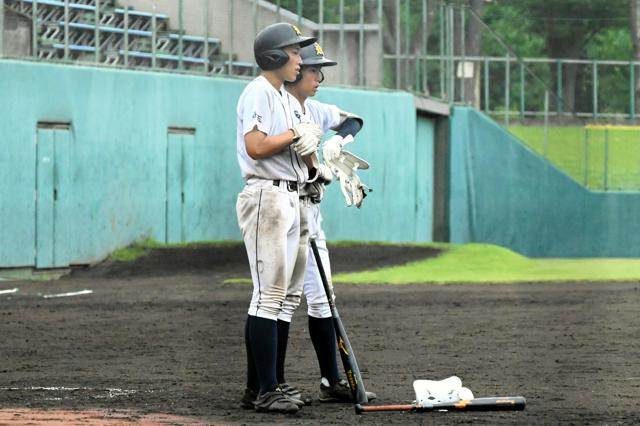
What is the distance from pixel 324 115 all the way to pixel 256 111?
785 mm

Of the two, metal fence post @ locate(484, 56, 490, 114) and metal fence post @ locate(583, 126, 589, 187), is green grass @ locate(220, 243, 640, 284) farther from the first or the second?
metal fence post @ locate(484, 56, 490, 114)

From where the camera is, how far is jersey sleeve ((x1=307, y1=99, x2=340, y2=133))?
306 inches

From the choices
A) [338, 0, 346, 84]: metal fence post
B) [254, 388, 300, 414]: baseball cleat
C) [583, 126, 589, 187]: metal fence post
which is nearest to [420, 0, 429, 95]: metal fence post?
[338, 0, 346, 84]: metal fence post

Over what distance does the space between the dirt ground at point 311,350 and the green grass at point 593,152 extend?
45.0ft

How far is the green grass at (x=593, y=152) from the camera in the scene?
3092 centimetres

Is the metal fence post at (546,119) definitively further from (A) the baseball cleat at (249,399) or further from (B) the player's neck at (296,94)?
(A) the baseball cleat at (249,399)

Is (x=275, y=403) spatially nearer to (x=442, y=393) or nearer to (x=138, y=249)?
(x=442, y=393)

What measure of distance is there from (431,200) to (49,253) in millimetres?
10729


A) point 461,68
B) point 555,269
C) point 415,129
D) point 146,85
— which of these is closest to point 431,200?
point 415,129

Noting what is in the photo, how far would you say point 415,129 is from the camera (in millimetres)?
25781

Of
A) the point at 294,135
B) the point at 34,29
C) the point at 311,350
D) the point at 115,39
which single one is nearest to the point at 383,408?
the point at 294,135

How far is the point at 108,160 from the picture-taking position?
60.2 ft

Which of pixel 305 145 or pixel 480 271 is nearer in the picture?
pixel 305 145

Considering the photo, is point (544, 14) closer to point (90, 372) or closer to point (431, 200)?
point (431, 200)
